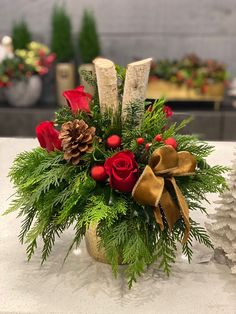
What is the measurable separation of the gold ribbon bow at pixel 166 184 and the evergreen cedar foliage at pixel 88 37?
2.70m

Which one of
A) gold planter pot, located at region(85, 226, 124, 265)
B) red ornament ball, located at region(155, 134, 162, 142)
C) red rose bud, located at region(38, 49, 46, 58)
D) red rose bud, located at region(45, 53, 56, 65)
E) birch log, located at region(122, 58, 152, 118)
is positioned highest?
red rose bud, located at region(38, 49, 46, 58)

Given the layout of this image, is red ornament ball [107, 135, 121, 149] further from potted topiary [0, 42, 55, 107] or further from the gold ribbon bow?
potted topiary [0, 42, 55, 107]

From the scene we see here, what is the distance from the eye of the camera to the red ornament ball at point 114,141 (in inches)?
33.2

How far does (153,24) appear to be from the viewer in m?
3.52

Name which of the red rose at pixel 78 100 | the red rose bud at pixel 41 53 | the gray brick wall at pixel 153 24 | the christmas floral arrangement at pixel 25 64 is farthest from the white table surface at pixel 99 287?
the gray brick wall at pixel 153 24

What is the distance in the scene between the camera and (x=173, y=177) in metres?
0.83

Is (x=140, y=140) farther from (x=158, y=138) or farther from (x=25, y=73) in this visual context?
(x=25, y=73)

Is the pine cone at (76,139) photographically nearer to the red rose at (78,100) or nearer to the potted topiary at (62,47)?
the red rose at (78,100)

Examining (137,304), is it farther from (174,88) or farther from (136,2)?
(136,2)

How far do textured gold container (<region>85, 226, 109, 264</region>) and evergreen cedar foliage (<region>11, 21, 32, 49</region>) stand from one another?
2.77m

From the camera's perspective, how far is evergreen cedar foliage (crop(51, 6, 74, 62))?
3.40 m

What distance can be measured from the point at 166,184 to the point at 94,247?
21 cm

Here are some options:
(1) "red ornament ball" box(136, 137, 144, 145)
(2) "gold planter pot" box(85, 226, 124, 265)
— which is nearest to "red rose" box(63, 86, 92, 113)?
(1) "red ornament ball" box(136, 137, 144, 145)

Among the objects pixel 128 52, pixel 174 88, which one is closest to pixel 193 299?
pixel 174 88
